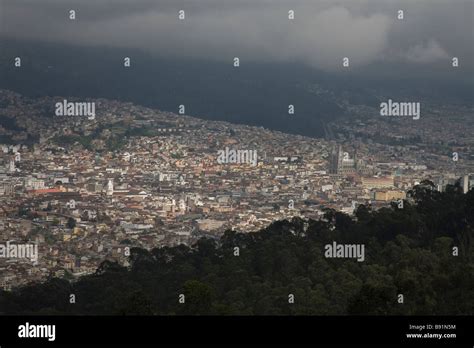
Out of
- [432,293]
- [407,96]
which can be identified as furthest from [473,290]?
[407,96]

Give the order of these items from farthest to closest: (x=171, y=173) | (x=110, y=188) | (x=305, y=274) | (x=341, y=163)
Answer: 1. (x=341, y=163)
2. (x=171, y=173)
3. (x=110, y=188)
4. (x=305, y=274)

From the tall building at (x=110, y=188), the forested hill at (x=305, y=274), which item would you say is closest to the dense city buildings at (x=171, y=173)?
the tall building at (x=110, y=188)

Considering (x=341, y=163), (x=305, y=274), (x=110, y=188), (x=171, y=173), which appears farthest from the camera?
(x=341, y=163)

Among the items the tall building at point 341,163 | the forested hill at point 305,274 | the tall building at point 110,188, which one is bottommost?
the forested hill at point 305,274

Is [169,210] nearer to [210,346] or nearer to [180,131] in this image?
A: [180,131]

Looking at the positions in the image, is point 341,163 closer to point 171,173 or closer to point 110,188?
point 171,173

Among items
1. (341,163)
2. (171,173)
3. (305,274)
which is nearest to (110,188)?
(171,173)

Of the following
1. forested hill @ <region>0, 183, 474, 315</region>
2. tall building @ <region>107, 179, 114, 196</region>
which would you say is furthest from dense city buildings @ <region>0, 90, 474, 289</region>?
forested hill @ <region>0, 183, 474, 315</region>

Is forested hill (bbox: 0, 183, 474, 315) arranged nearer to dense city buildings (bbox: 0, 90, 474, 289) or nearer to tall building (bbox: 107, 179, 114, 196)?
dense city buildings (bbox: 0, 90, 474, 289)

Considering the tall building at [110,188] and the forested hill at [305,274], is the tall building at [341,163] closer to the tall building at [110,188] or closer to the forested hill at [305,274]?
the forested hill at [305,274]
